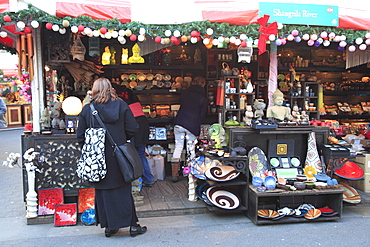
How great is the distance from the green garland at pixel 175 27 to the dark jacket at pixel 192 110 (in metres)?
1.63

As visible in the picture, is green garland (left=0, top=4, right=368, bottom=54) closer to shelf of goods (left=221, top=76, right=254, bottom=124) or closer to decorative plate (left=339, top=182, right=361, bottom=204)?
shelf of goods (left=221, top=76, right=254, bottom=124)

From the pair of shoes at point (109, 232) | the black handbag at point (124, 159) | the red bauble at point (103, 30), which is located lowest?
the pair of shoes at point (109, 232)

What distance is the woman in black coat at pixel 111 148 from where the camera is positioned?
359cm

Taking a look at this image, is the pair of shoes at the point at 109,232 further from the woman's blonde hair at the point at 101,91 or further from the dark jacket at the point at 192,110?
the dark jacket at the point at 192,110

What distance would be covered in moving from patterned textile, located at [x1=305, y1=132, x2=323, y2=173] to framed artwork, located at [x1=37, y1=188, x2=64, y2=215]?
138 inches

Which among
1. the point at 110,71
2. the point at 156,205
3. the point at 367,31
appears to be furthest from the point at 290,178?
the point at 110,71

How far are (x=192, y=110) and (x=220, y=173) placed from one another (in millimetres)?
1708

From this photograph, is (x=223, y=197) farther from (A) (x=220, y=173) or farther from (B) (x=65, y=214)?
(B) (x=65, y=214)

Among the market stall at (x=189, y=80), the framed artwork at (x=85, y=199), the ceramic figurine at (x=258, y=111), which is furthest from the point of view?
the ceramic figurine at (x=258, y=111)

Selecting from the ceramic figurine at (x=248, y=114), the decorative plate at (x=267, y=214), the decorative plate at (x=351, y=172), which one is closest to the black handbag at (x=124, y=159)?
the decorative plate at (x=267, y=214)

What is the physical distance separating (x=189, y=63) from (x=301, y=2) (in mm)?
2806

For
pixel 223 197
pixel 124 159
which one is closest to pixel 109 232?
pixel 124 159

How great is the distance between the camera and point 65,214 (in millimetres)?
4320

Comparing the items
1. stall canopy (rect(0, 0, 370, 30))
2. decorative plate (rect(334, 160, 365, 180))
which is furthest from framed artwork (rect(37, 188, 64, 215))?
decorative plate (rect(334, 160, 365, 180))
